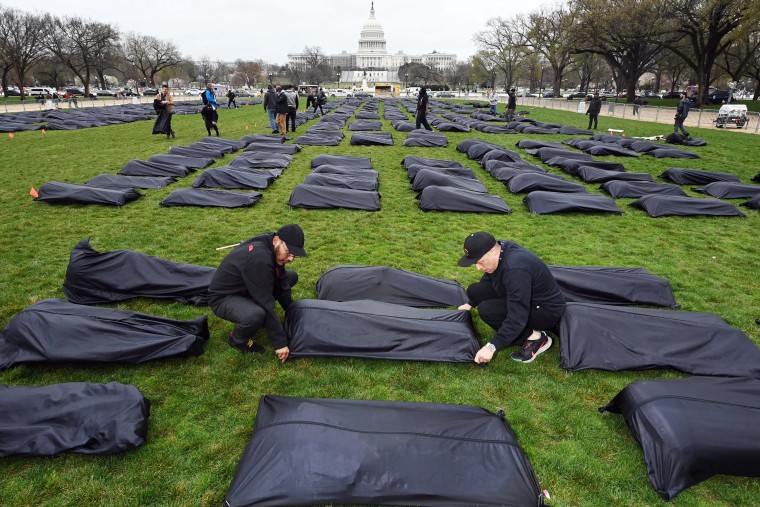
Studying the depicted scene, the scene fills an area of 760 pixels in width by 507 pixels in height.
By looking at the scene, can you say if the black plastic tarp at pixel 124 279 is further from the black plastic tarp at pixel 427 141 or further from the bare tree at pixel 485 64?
the bare tree at pixel 485 64

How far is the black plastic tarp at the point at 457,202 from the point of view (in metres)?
9.30

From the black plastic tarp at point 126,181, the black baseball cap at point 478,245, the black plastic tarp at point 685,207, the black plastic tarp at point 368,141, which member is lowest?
the black plastic tarp at point 685,207

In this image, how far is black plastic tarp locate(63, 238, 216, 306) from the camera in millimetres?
5305

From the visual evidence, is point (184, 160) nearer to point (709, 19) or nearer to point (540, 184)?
point (540, 184)

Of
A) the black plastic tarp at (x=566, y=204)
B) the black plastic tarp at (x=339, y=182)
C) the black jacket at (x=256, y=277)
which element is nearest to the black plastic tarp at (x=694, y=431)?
the black jacket at (x=256, y=277)

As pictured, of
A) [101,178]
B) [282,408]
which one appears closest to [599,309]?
[282,408]

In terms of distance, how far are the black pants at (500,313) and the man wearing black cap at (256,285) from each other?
2007mm

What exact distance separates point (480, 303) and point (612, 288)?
2.05 metres

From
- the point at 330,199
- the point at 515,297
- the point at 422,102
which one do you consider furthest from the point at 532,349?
the point at 422,102

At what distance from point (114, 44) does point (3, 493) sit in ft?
252

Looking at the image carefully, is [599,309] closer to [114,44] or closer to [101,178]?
[101,178]

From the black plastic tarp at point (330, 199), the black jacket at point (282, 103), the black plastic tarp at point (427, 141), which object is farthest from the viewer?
the black jacket at point (282, 103)

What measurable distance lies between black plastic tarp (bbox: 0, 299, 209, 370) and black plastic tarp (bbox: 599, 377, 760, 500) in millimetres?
3996

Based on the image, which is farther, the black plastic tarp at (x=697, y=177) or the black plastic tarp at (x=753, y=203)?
the black plastic tarp at (x=697, y=177)
